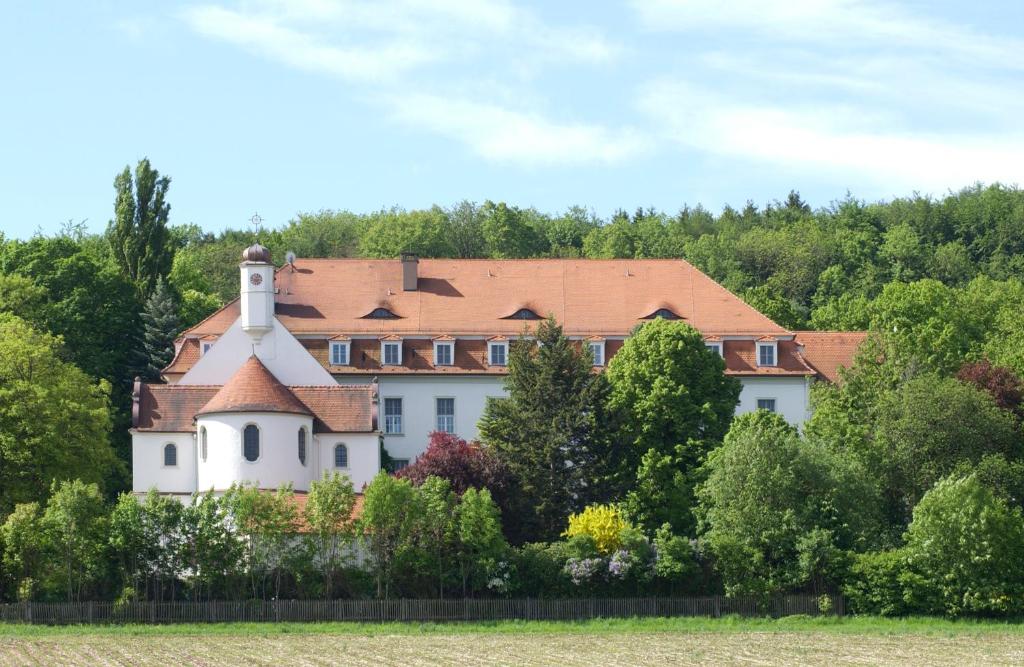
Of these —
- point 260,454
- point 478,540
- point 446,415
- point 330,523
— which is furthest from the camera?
point 446,415

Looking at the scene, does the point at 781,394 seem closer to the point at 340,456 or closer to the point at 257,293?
the point at 340,456

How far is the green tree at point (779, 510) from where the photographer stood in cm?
7356

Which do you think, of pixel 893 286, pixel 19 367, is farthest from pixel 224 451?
pixel 893 286

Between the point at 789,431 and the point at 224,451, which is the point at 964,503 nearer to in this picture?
the point at 789,431

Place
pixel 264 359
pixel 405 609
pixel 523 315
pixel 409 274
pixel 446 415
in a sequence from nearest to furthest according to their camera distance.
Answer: pixel 405 609
pixel 264 359
pixel 446 415
pixel 523 315
pixel 409 274

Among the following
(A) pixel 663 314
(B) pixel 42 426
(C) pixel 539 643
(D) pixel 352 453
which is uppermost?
(A) pixel 663 314

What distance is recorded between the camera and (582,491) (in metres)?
81.2

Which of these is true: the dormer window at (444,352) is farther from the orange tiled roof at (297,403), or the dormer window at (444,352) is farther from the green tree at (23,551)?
the green tree at (23,551)

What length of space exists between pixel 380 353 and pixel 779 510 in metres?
25.5

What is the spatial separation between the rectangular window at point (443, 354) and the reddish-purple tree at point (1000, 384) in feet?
75.8

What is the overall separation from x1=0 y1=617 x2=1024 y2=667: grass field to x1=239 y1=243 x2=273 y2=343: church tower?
80.9 feet

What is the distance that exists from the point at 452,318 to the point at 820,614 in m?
29.8

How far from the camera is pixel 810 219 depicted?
156 m

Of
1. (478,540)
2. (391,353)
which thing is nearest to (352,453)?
(391,353)
